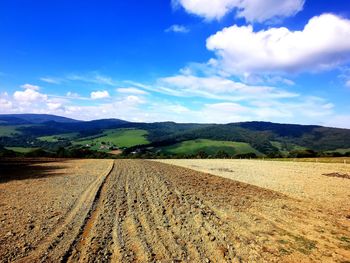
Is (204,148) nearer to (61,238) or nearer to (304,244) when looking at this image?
(304,244)

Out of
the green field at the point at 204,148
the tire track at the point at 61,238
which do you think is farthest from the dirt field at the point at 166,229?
the green field at the point at 204,148

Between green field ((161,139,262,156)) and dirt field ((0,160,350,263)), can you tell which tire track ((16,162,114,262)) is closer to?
dirt field ((0,160,350,263))

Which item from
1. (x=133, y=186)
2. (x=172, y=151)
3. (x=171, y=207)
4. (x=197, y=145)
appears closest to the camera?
(x=171, y=207)

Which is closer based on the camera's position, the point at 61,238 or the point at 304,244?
the point at 61,238

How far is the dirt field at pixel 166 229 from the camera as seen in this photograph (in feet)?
31.6

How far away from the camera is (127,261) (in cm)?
898

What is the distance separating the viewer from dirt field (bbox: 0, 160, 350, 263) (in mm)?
9641

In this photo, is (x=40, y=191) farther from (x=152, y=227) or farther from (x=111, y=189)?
(x=152, y=227)

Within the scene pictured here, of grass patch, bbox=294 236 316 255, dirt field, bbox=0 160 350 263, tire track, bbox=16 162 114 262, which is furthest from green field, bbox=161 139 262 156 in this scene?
grass patch, bbox=294 236 316 255

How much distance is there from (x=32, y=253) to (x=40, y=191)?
1340cm

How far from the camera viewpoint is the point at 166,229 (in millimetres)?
12375

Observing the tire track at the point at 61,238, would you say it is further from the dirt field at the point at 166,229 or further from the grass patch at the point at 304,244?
the grass patch at the point at 304,244

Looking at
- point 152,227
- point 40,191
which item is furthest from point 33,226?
point 40,191

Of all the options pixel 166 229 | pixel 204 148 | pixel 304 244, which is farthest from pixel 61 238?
pixel 204 148
